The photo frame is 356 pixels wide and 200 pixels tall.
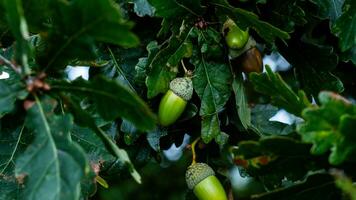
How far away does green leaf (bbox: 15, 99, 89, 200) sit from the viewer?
0.94 meters

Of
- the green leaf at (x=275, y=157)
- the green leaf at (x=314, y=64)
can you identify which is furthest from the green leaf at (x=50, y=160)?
the green leaf at (x=314, y=64)

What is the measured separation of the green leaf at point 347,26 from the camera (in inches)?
53.7

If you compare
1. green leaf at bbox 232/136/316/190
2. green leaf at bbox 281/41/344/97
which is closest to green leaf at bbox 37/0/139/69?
green leaf at bbox 232/136/316/190

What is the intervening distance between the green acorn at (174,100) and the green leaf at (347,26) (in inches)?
13.1

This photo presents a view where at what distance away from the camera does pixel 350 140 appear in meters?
0.95

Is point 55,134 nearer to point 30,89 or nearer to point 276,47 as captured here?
point 30,89

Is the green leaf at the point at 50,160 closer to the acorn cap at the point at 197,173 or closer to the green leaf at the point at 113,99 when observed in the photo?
the green leaf at the point at 113,99

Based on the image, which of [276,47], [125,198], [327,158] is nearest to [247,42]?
[276,47]

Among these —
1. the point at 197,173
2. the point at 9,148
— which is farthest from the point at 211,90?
the point at 9,148

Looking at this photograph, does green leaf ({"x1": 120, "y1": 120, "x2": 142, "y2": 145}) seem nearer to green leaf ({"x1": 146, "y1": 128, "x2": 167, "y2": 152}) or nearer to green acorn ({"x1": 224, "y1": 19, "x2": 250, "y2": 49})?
green leaf ({"x1": 146, "y1": 128, "x2": 167, "y2": 152})

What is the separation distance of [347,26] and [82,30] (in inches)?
25.5

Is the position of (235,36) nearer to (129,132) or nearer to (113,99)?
(129,132)

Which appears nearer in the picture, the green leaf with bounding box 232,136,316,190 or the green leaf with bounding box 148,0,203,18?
the green leaf with bounding box 232,136,316,190

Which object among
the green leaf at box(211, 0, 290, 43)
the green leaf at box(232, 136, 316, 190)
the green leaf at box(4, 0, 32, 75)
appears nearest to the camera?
the green leaf at box(4, 0, 32, 75)
